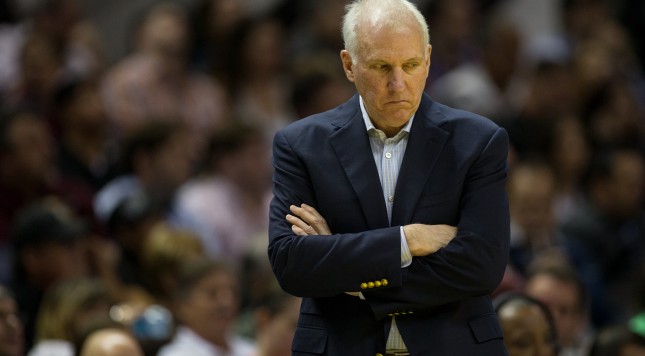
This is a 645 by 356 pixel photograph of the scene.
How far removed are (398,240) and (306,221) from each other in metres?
0.29

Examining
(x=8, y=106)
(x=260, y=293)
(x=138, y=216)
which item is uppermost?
(x=8, y=106)

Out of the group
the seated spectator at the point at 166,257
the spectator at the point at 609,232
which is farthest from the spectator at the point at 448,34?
the seated spectator at the point at 166,257

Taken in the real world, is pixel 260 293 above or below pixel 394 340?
below

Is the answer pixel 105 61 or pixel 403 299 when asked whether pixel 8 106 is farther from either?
pixel 403 299

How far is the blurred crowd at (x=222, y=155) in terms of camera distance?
6.75m

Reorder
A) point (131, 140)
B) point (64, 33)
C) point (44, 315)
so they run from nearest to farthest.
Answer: point (44, 315), point (131, 140), point (64, 33)

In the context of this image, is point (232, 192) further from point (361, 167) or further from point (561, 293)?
point (361, 167)

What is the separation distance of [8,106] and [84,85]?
0.58m

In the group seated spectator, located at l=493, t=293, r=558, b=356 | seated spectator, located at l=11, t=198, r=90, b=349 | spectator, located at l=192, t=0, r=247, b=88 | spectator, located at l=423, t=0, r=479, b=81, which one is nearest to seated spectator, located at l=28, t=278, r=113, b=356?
seated spectator, located at l=11, t=198, r=90, b=349

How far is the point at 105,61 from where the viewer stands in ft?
35.3

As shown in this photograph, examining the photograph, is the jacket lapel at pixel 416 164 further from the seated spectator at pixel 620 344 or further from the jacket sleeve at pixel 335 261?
the seated spectator at pixel 620 344

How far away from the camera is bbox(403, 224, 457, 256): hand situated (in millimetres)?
3707

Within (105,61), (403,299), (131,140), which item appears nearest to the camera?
(403,299)

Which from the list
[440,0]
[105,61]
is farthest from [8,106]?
[440,0]
